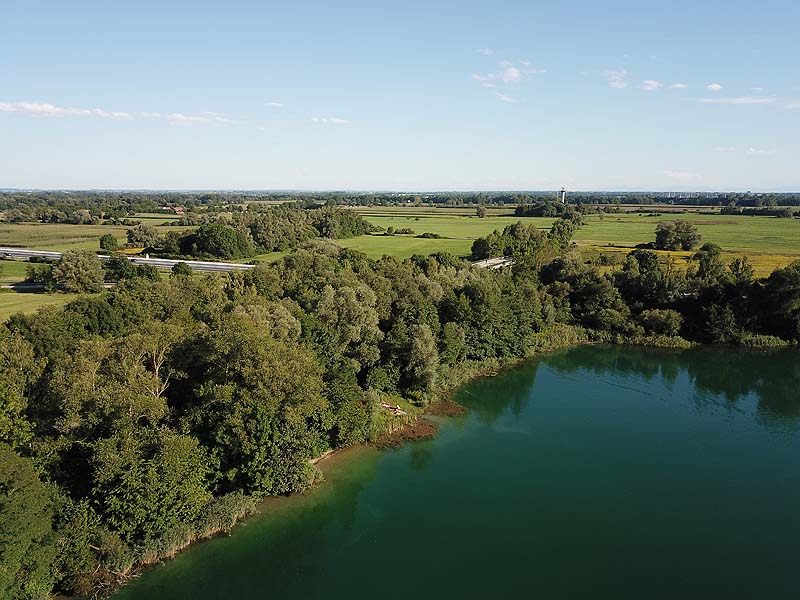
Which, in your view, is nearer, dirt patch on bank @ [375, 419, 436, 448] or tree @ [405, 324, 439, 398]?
dirt patch on bank @ [375, 419, 436, 448]

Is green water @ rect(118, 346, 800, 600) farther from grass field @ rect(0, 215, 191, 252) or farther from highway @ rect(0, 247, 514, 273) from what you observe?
grass field @ rect(0, 215, 191, 252)

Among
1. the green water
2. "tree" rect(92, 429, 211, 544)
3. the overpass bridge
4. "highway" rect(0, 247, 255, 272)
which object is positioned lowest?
the green water

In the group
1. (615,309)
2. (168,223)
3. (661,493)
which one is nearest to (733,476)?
(661,493)

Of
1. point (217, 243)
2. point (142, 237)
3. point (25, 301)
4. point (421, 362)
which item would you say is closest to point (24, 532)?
point (421, 362)

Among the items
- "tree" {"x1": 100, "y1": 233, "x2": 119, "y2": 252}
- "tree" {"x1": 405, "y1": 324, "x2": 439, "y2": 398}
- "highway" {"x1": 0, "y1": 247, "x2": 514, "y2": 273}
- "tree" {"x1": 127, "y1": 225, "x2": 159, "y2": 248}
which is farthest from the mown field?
"tree" {"x1": 405, "y1": 324, "x2": 439, "y2": 398}

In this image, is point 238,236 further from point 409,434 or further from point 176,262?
point 409,434

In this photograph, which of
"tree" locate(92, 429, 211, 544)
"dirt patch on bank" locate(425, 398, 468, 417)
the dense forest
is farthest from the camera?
"dirt patch on bank" locate(425, 398, 468, 417)

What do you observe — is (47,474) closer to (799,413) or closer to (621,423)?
(621,423)
